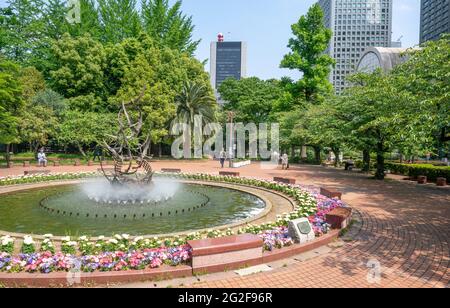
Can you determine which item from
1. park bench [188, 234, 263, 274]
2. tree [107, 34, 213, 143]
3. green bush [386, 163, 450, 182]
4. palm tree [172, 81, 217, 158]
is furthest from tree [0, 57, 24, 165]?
green bush [386, 163, 450, 182]

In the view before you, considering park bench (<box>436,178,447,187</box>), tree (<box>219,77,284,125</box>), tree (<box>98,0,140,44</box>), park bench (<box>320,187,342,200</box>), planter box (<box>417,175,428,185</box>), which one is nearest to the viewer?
park bench (<box>320,187,342,200</box>)

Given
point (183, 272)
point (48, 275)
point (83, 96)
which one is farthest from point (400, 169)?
point (83, 96)

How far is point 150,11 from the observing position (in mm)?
57250

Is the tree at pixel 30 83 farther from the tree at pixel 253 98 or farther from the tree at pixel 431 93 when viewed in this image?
the tree at pixel 431 93

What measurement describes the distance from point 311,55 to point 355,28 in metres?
157

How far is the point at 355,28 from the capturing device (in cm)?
17650

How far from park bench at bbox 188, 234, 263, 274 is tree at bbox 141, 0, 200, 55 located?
52.0m

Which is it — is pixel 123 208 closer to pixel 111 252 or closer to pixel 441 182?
pixel 111 252

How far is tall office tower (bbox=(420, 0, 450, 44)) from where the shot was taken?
375 feet

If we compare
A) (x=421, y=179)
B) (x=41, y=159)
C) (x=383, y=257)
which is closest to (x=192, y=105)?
(x=41, y=159)

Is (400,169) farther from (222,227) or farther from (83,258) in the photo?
(83,258)

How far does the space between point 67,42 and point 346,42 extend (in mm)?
166668

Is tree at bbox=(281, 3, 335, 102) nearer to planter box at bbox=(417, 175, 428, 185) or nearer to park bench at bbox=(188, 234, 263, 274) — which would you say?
planter box at bbox=(417, 175, 428, 185)

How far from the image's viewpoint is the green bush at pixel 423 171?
79.4 ft
